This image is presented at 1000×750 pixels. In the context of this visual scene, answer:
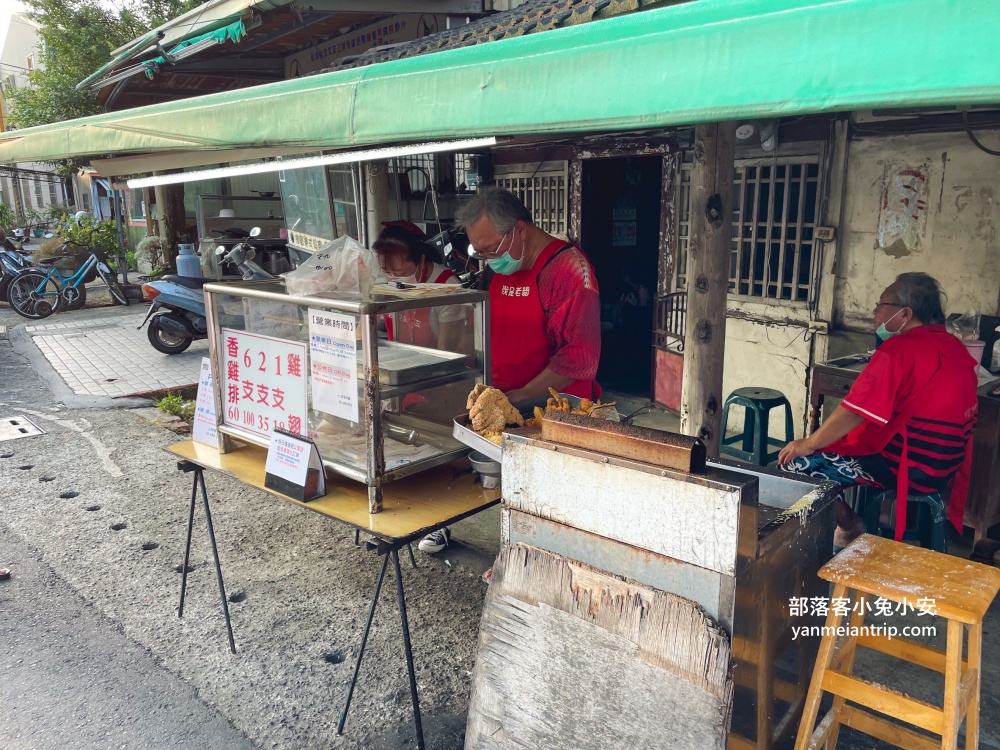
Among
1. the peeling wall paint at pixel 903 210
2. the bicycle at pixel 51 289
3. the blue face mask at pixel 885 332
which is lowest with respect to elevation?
the bicycle at pixel 51 289

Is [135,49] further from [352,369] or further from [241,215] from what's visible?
[352,369]

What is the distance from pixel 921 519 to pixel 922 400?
2.14 ft

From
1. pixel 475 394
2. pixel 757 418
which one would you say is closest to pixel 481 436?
pixel 475 394

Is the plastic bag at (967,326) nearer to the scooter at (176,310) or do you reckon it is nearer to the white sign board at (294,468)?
Result: the white sign board at (294,468)

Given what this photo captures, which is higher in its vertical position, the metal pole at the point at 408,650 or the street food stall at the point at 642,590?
the street food stall at the point at 642,590

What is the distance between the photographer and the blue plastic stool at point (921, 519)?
3.30 m

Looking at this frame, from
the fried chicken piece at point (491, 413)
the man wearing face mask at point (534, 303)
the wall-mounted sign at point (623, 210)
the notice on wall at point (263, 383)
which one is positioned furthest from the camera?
the wall-mounted sign at point (623, 210)

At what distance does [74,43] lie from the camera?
1900 centimetres

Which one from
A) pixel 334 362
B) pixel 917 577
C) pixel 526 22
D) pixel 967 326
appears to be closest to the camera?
pixel 917 577

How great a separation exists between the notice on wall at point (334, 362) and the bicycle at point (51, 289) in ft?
36.5

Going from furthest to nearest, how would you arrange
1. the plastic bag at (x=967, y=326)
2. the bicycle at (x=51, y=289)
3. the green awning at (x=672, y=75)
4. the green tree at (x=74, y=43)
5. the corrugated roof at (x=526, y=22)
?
the green tree at (x=74, y=43) < the bicycle at (x=51, y=289) < the plastic bag at (x=967, y=326) < the corrugated roof at (x=526, y=22) < the green awning at (x=672, y=75)

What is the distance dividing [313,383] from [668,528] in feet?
4.77

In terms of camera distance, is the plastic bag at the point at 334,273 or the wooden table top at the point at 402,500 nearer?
the wooden table top at the point at 402,500

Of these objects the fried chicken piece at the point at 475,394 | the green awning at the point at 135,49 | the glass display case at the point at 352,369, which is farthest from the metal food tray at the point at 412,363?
the green awning at the point at 135,49
